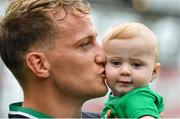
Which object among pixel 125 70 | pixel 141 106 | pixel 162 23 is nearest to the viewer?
pixel 141 106

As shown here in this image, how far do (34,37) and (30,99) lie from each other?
293 millimetres

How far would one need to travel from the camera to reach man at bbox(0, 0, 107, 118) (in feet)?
10.3

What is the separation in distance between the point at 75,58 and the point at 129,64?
25 centimetres

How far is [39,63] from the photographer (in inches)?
125

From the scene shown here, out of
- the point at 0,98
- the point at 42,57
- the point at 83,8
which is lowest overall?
the point at 0,98

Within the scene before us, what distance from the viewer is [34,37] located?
3.20 meters

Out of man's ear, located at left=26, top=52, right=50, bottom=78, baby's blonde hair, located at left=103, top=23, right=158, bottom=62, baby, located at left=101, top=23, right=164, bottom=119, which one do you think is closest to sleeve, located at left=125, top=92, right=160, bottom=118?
baby, located at left=101, top=23, right=164, bottom=119

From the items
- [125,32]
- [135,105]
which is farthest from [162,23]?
[135,105]

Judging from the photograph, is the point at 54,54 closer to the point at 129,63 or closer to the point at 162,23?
the point at 129,63

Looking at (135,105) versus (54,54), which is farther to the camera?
(54,54)

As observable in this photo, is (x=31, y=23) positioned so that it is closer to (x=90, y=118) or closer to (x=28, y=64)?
(x=28, y=64)

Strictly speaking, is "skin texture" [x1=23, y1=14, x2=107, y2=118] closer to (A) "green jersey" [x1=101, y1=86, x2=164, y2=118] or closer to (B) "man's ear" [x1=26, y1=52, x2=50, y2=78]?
(B) "man's ear" [x1=26, y1=52, x2=50, y2=78]

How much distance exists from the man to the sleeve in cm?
14

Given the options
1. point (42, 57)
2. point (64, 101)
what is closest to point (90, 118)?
point (64, 101)
